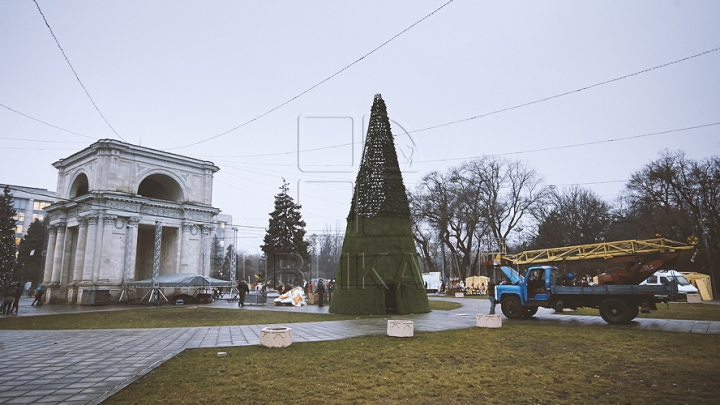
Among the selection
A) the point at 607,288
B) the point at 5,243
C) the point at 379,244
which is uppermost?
the point at 5,243

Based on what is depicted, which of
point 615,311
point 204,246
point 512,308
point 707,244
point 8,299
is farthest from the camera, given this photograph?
point 204,246

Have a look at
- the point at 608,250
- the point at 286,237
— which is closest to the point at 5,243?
the point at 286,237

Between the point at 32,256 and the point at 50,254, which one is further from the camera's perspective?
the point at 32,256

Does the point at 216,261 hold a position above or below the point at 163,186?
below

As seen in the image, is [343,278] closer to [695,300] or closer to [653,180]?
[695,300]

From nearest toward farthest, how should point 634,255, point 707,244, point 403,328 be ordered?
1. point 403,328
2. point 634,255
3. point 707,244

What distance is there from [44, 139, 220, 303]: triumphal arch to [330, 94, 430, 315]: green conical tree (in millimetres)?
21138

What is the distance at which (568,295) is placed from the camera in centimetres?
1689

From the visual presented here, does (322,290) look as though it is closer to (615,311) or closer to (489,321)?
(489,321)

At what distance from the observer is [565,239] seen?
2053 inches

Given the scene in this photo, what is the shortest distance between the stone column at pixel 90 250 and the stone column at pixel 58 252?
577cm

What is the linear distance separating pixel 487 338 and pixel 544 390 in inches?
218

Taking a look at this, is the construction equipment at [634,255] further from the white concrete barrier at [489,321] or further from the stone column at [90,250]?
the stone column at [90,250]

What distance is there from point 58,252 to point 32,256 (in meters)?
37.0
